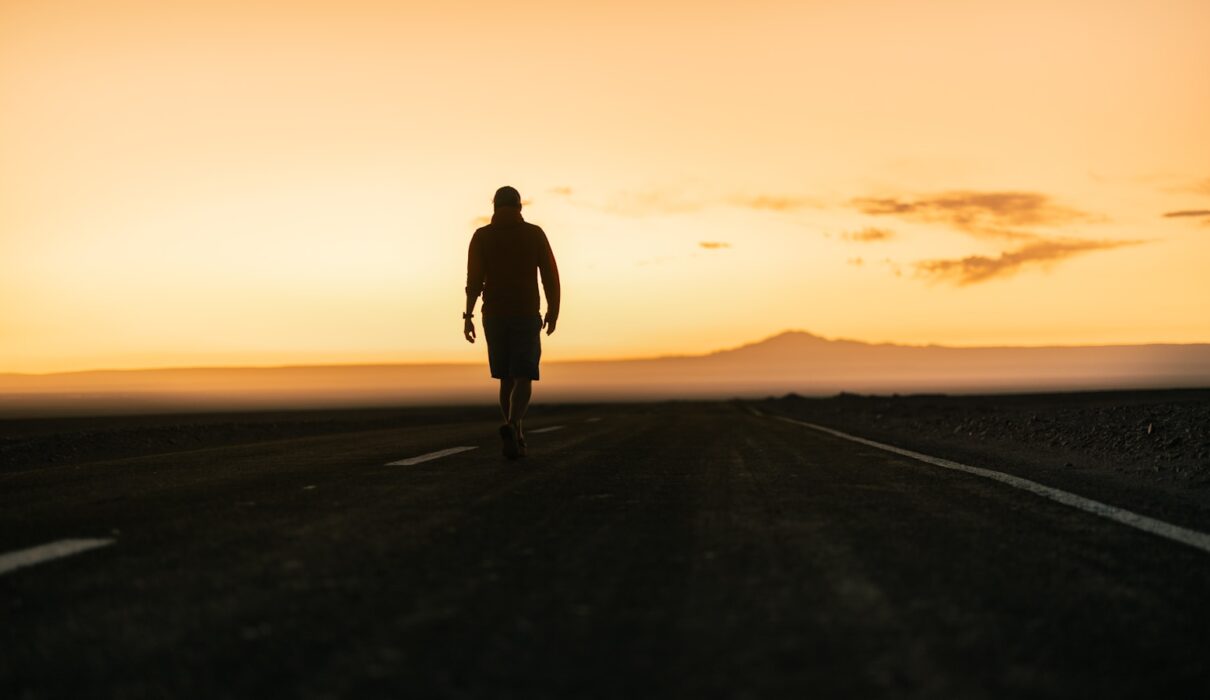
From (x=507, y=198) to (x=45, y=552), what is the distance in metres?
6.14

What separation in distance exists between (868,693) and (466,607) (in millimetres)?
1310

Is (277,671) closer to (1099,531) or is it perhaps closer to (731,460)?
(1099,531)

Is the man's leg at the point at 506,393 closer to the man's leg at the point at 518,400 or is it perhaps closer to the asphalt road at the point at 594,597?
the man's leg at the point at 518,400

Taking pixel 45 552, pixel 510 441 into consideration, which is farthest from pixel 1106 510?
pixel 45 552

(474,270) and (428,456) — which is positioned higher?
(474,270)

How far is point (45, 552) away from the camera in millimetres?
4012

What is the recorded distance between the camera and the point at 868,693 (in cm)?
228

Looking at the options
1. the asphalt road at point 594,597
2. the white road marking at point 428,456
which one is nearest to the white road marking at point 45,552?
the asphalt road at point 594,597

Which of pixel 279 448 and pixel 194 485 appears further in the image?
pixel 279 448

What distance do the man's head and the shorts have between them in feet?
3.69

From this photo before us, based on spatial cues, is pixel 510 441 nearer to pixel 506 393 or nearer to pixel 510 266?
pixel 506 393

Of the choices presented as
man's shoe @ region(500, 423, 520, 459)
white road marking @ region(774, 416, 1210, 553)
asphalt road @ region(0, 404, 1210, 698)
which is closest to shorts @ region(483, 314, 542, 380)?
man's shoe @ region(500, 423, 520, 459)

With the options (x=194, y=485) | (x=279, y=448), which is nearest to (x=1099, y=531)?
(x=194, y=485)

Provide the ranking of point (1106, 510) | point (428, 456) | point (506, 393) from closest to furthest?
point (1106, 510), point (428, 456), point (506, 393)
